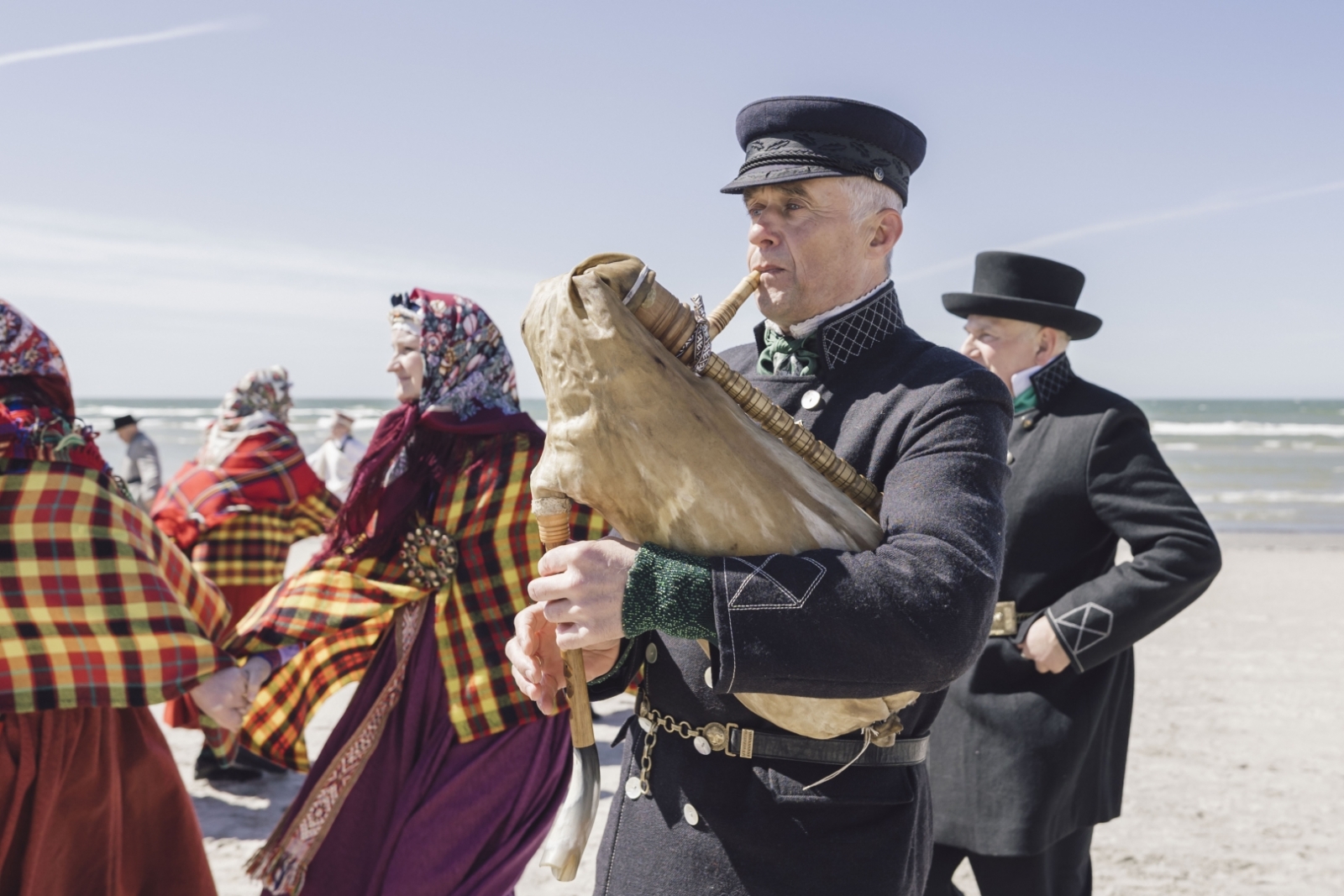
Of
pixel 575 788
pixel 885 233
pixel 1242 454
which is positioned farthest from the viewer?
pixel 1242 454

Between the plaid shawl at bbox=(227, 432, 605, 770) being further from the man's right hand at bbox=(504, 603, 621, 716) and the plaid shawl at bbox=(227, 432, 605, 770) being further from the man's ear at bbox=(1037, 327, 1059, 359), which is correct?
the man's ear at bbox=(1037, 327, 1059, 359)

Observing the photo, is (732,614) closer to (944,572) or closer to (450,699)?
(944,572)

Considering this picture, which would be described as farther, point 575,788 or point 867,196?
point 867,196

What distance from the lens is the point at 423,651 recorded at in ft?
11.4

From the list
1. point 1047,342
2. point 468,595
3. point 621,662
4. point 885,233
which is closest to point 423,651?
point 468,595

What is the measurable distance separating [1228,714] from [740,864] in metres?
6.10

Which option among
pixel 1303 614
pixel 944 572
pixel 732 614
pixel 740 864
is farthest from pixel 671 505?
pixel 1303 614

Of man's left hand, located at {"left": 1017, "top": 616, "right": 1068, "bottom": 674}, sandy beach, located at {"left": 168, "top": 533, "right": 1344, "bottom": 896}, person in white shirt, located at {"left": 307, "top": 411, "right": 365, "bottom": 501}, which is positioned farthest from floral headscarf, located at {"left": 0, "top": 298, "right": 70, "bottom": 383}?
person in white shirt, located at {"left": 307, "top": 411, "right": 365, "bottom": 501}

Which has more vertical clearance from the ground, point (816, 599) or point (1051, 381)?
point (1051, 381)

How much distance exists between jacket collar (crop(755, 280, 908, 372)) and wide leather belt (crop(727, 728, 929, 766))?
0.64 m

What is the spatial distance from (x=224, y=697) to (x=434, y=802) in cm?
75

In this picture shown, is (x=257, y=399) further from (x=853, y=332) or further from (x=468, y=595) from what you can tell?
(x=853, y=332)

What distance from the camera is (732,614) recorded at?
1386 mm

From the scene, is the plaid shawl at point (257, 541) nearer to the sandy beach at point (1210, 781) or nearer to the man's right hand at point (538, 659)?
the sandy beach at point (1210, 781)
